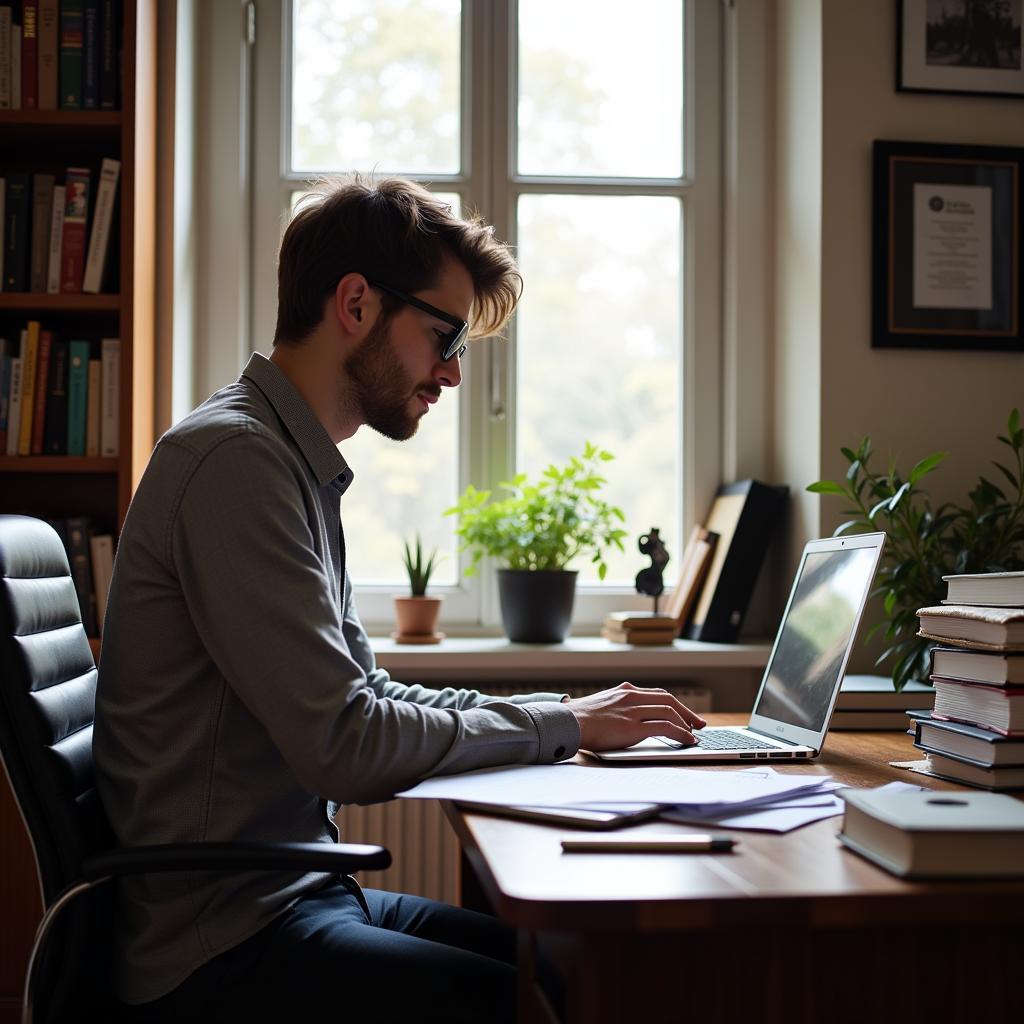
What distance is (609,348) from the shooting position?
298 centimetres

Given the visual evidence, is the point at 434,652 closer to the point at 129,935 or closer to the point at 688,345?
the point at 688,345

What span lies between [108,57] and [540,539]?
1.38m

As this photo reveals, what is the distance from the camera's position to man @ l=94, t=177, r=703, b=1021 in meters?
1.17

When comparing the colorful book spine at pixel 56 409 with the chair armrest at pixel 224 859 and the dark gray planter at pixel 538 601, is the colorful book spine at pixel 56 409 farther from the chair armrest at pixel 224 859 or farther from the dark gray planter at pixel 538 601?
the chair armrest at pixel 224 859

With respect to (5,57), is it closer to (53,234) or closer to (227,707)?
(53,234)

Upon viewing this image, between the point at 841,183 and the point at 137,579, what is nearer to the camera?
the point at 137,579

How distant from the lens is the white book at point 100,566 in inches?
95.0

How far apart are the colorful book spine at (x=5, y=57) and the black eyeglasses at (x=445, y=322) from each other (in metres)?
1.39

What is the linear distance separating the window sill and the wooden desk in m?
1.54

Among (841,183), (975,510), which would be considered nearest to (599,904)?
(975,510)

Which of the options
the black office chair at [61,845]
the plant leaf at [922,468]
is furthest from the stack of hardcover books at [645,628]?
the black office chair at [61,845]

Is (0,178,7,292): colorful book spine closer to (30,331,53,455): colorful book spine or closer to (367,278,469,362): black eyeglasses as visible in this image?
(30,331,53,455): colorful book spine

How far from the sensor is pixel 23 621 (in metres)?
1.23

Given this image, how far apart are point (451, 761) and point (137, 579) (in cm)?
40
